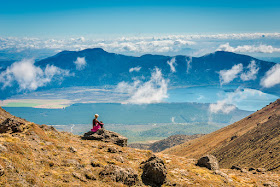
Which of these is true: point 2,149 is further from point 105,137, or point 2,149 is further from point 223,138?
point 223,138

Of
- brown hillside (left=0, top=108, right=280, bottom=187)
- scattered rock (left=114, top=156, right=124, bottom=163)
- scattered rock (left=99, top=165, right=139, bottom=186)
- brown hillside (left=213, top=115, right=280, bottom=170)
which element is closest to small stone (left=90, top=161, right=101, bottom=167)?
brown hillside (left=0, top=108, right=280, bottom=187)

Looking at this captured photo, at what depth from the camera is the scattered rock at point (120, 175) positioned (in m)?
19.5

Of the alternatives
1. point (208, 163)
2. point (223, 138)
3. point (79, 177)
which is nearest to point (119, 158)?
point (79, 177)

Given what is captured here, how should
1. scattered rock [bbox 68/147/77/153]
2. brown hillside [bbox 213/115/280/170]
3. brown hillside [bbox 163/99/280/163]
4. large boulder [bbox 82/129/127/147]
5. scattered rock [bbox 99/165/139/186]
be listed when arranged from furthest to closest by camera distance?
brown hillside [bbox 163/99/280/163] → brown hillside [bbox 213/115/280/170] → large boulder [bbox 82/129/127/147] → scattered rock [bbox 68/147/77/153] → scattered rock [bbox 99/165/139/186]

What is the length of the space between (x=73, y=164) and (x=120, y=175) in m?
3.45

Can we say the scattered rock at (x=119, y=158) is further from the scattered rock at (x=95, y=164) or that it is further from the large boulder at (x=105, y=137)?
the large boulder at (x=105, y=137)

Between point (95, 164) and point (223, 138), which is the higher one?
point (95, 164)

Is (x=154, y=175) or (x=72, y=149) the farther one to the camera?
(x=72, y=149)

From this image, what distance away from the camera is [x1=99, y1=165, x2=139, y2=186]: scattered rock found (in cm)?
1948

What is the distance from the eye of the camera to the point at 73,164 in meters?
20.3

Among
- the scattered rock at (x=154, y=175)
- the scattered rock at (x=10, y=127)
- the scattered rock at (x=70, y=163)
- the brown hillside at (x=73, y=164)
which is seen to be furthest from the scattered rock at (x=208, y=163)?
the scattered rock at (x=10, y=127)

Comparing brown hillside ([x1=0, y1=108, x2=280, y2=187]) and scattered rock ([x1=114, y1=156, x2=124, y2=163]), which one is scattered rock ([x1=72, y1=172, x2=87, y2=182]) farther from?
scattered rock ([x1=114, y1=156, x2=124, y2=163])

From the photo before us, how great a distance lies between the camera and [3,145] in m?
18.1

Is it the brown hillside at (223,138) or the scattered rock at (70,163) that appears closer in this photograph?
the scattered rock at (70,163)
